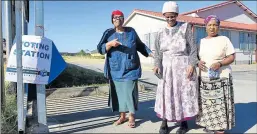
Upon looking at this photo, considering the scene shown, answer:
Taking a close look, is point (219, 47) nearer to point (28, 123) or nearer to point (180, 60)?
point (180, 60)

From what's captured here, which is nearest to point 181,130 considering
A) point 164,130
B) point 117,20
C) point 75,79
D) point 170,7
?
point 164,130

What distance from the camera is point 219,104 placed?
412 centimetres

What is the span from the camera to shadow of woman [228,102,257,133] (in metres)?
4.67

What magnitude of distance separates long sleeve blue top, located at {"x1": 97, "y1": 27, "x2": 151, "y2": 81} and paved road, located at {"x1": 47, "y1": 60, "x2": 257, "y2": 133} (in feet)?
2.53

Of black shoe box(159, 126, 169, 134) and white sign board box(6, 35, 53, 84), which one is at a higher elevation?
white sign board box(6, 35, 53, 84)

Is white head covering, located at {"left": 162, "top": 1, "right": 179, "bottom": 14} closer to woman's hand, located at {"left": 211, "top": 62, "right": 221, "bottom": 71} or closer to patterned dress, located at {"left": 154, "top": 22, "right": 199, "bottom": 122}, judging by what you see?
patterned dress, located at {"left": 154, "top": 22, "right": 199, "bottom": 122}

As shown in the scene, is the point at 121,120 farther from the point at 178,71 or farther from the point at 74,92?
the point at 74,92

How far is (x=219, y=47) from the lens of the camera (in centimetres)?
406

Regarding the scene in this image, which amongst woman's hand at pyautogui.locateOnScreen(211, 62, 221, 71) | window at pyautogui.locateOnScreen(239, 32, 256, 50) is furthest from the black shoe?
window at pyautogui.locateOnScreen(239, 32, 256, 50)

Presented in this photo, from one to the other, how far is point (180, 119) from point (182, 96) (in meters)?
0.31

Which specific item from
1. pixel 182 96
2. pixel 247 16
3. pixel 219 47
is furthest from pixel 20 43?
pixel 247 16

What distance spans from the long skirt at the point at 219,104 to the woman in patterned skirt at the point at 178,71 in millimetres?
169

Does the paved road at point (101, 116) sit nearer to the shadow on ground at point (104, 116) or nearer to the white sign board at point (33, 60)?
the shadow on ground at point (104, 116)

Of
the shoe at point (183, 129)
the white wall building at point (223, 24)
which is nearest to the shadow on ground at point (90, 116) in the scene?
the shoe at point (183, 129)
